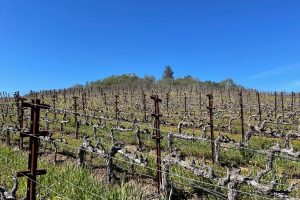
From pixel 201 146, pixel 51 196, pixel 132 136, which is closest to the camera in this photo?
pixel 51 196

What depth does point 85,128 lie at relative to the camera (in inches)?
964

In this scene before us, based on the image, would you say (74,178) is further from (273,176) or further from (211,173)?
(273,176)

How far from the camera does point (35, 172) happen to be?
19.2ft

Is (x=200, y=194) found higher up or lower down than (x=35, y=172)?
lower down

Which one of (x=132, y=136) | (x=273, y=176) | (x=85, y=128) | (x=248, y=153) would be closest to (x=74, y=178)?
(x=273, y=176)

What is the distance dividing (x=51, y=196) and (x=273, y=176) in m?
5.44

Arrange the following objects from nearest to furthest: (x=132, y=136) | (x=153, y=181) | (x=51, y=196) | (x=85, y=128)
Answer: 1. (x=51, y=196)
2. (x=153, y=181)
3. (x=132, y=136)
4. (x=85, y=128)

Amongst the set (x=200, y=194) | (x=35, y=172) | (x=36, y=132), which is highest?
(x=36, y=132)

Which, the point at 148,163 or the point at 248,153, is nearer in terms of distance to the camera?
the point at 148,163

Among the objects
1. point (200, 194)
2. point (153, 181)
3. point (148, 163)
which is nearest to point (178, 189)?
point (200, 194)

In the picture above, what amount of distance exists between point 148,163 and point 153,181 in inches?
37.5

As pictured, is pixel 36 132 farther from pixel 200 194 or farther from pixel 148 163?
pixel 148 163

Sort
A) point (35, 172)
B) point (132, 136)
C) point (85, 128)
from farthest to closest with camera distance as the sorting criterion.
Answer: point (85, 128)
point (132, 136)
point (35, 172)

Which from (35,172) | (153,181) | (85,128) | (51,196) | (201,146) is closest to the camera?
(35,172)
